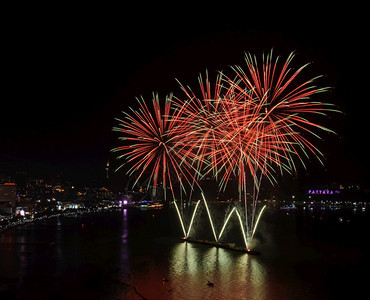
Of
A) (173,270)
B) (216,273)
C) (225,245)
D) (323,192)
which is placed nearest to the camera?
(216,273)

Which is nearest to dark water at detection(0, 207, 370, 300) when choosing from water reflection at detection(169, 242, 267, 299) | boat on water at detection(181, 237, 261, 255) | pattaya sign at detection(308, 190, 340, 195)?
water reflection at detection(169, 242, 267, 299)

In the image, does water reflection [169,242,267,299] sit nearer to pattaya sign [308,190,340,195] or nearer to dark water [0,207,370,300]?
dark water [0,207,370,300]

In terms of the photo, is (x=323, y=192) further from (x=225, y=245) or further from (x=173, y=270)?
(x=173, y=270)

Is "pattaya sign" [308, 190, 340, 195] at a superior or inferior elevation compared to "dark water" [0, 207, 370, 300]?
superior

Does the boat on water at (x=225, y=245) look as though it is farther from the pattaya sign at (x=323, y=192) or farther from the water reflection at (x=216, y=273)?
the pattaya sign at (x=323, y=192)

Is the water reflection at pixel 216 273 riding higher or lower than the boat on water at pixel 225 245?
lower

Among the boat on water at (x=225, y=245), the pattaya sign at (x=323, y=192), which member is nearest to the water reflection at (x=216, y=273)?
the boat on water at (x=225, y=245)

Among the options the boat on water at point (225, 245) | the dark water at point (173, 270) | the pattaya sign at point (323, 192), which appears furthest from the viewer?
the pattaya sign at point (323, 192)

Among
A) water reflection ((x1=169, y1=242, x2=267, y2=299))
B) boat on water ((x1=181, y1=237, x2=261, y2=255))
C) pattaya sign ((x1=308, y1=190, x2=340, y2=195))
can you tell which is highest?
pattaya sign ((x1=308, y1=190, x2=340, y2=195))

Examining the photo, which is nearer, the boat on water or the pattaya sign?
the boat on water

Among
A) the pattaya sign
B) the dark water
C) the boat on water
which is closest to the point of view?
the dark water

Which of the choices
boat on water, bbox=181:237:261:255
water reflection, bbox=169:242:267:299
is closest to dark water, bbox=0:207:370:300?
water reflection, bbox=169:242:267:299

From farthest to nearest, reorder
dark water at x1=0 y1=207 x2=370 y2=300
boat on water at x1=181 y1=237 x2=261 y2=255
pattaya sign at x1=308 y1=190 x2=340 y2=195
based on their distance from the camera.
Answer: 1. pattaya sign at x1=308 y1=190 x2=340 y2=195
2. boat on water at x1=181 y1=237 x2=261 y2=255
3. dark water at x1=0 y1=207 x2=370 y2=300

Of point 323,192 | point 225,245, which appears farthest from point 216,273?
point 323,192
